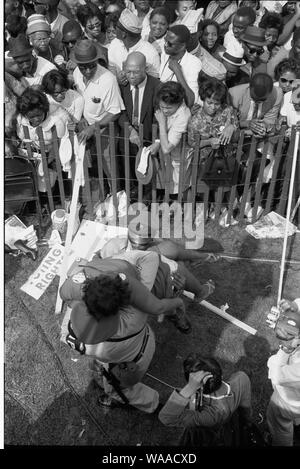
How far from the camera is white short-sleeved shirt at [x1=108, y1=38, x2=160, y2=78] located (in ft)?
21.4

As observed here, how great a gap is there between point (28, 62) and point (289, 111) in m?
3.23

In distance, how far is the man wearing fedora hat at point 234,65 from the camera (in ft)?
21.2

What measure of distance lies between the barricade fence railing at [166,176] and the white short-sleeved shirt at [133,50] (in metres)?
1.13

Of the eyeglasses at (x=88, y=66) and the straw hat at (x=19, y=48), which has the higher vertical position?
the straw hat at (x=19, y=48)

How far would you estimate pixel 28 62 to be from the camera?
20.0ft

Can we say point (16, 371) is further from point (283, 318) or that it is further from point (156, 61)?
point (156, 61)

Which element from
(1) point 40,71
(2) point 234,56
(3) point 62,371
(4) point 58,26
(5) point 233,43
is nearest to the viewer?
(3) point 62,371

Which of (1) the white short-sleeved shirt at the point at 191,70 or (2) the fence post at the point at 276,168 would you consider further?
(1) the white short-sleeved shirt at the point at 191,70

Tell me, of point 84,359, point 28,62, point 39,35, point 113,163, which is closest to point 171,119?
point 113,163

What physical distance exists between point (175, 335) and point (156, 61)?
12.0 ft

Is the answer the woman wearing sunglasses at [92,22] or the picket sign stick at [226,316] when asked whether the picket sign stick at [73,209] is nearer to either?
the picket sign stick at [226,316]

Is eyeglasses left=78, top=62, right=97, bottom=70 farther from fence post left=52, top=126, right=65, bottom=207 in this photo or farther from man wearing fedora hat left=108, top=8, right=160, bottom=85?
fence post left=52, top=126, right=65, bottom=207

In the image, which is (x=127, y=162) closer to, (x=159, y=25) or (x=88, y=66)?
(x=88, y=66)

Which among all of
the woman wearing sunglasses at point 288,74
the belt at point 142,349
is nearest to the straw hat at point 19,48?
the woman wearing sunglasses at point 288,74
